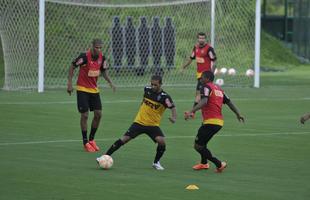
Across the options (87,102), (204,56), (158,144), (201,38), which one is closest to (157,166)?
(158,144)

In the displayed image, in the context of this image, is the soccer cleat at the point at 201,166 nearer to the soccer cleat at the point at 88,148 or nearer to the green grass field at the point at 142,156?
the green grass field at the point at 142,156

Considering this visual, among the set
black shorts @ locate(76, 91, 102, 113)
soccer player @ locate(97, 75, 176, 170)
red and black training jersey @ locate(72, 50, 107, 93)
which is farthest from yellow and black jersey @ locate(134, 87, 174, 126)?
red and black training jersey @ locate(72, 50, 107, 93)

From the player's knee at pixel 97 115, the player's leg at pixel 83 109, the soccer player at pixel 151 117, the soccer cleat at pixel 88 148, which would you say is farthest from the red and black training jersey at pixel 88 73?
the soccer player at pixel 151 117

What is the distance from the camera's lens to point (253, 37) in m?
34.7

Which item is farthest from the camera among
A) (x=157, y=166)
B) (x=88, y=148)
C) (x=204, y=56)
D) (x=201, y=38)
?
(x=204, y=56)

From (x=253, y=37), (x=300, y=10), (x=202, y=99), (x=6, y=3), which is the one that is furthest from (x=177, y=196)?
(x=300, y=10)

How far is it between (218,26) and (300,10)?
19.1 m

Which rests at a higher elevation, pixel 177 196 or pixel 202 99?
pixel 202 99

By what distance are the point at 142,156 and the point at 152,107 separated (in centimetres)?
148

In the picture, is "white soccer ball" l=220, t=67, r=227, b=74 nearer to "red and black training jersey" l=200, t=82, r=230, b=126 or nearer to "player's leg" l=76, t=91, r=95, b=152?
"player's leg" l=76, t=91, r=95, b=152

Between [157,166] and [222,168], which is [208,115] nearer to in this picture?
[222,168]

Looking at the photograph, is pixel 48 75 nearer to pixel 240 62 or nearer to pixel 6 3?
pixel 6 3

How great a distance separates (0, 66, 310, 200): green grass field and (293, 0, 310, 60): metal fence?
25.6 meters

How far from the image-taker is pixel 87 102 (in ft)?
57.8
